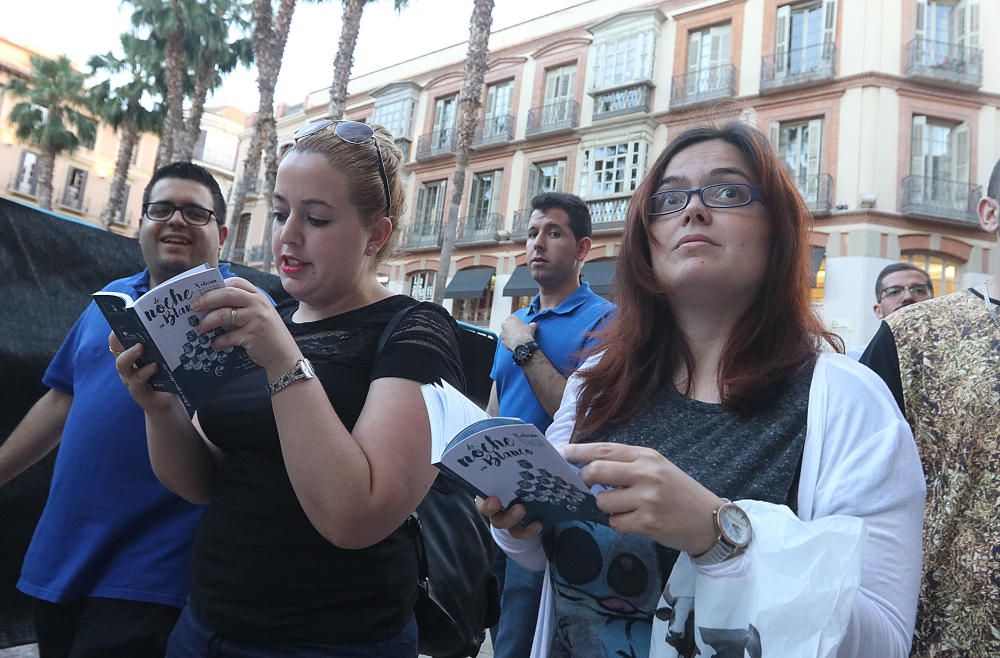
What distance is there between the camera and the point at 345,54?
646 inches

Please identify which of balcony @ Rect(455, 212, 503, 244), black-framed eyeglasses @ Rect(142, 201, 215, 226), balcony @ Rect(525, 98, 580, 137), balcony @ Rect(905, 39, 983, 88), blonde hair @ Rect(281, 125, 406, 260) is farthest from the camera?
balcony @ Rect(455, 212, 503, 244)

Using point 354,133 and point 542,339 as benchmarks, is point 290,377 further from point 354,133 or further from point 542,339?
point 542,339

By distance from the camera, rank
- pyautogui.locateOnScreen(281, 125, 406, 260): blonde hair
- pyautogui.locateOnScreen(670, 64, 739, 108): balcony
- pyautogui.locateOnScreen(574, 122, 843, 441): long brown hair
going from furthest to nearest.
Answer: pyautogui.locateOnScreen(670, 64, 739, 108): balcony
pyautogui.locateOnScreen(281, 125, 406, 260): blonde hair
pyautogui.locateOnScreen(574, 122, 843, 441): long brown hair

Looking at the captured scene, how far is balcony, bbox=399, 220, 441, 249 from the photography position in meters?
22.5

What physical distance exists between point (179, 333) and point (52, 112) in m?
29.1

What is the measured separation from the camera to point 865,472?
3.68 ft

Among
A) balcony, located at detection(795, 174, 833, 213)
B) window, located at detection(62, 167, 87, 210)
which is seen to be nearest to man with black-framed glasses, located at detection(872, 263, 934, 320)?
Result: balcony, located at detection(795, 174, 833, 213)

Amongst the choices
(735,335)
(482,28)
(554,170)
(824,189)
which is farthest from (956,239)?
(735,335)

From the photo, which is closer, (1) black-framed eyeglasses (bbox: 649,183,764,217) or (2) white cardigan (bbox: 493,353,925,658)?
(2) white cardigan (bbox: 493,353,925,658)

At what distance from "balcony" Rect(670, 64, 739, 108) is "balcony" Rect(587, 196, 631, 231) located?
3031 millimetres

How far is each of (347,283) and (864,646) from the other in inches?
49.5

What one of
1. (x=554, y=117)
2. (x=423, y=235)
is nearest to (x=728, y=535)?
(x=554, y=117)

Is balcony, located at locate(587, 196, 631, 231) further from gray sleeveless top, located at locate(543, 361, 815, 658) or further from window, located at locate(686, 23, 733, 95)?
gray sleeveless top, located at locate(543, 361, 815, 658)

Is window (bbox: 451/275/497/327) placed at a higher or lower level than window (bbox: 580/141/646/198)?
lower
